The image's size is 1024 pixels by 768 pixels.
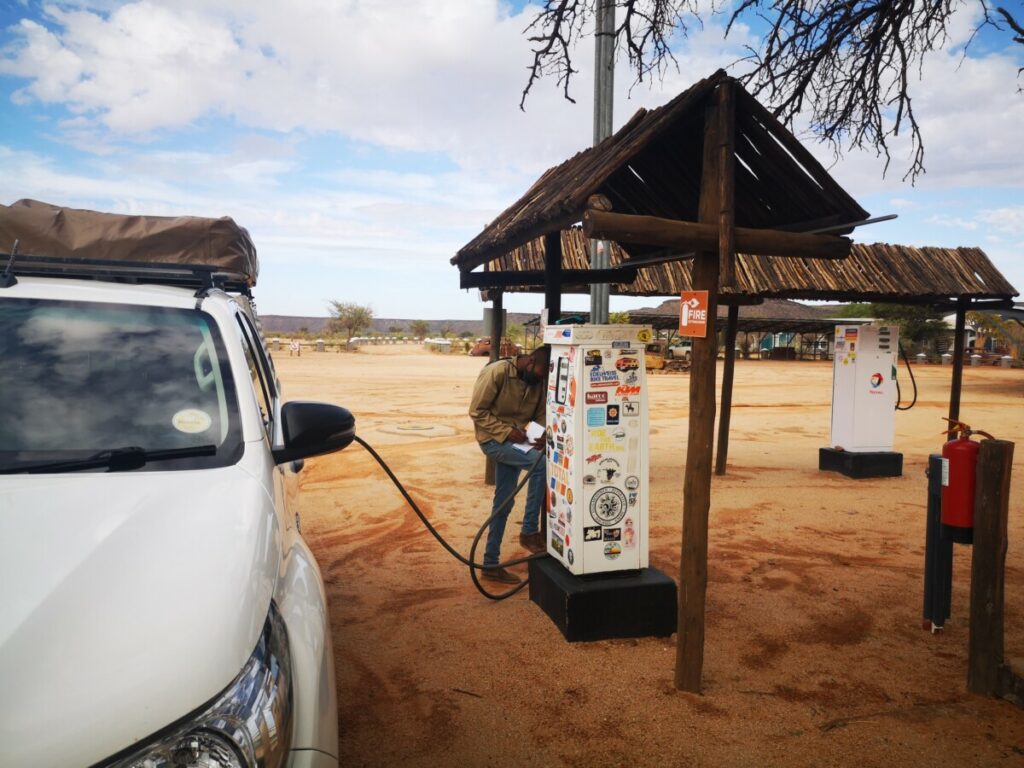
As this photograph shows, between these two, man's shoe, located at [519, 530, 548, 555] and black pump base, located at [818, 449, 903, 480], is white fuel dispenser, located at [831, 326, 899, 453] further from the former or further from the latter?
man's shoe, located at [519, 530, 548, 555]

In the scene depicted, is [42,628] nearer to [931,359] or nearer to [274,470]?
[274,470]

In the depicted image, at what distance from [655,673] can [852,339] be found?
804 centimetres

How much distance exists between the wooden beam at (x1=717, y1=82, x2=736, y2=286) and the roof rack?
8.96 feet

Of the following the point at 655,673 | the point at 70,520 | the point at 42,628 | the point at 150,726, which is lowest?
the point at 655,673

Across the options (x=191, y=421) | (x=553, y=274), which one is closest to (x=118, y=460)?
(x=191, y=421)

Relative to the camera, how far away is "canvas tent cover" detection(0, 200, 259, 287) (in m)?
3.72

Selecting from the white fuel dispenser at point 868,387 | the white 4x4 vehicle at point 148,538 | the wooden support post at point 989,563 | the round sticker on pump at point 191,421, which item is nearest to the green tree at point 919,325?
the white fuel dispenser at point 868,387

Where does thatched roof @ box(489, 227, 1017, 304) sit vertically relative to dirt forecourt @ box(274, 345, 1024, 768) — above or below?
above

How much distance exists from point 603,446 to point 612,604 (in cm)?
109

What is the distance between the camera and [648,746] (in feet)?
11.2

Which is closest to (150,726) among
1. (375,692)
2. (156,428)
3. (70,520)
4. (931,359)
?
(70,520)

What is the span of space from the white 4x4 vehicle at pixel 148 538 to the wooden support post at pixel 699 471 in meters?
2.14

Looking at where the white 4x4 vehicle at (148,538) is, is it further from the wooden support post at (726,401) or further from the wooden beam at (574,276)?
the wooden support post at (726,401)

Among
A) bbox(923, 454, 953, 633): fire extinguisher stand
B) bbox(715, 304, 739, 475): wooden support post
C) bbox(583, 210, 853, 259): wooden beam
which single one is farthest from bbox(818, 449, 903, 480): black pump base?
bbox(583, 210, 853, 259): wooden beam
